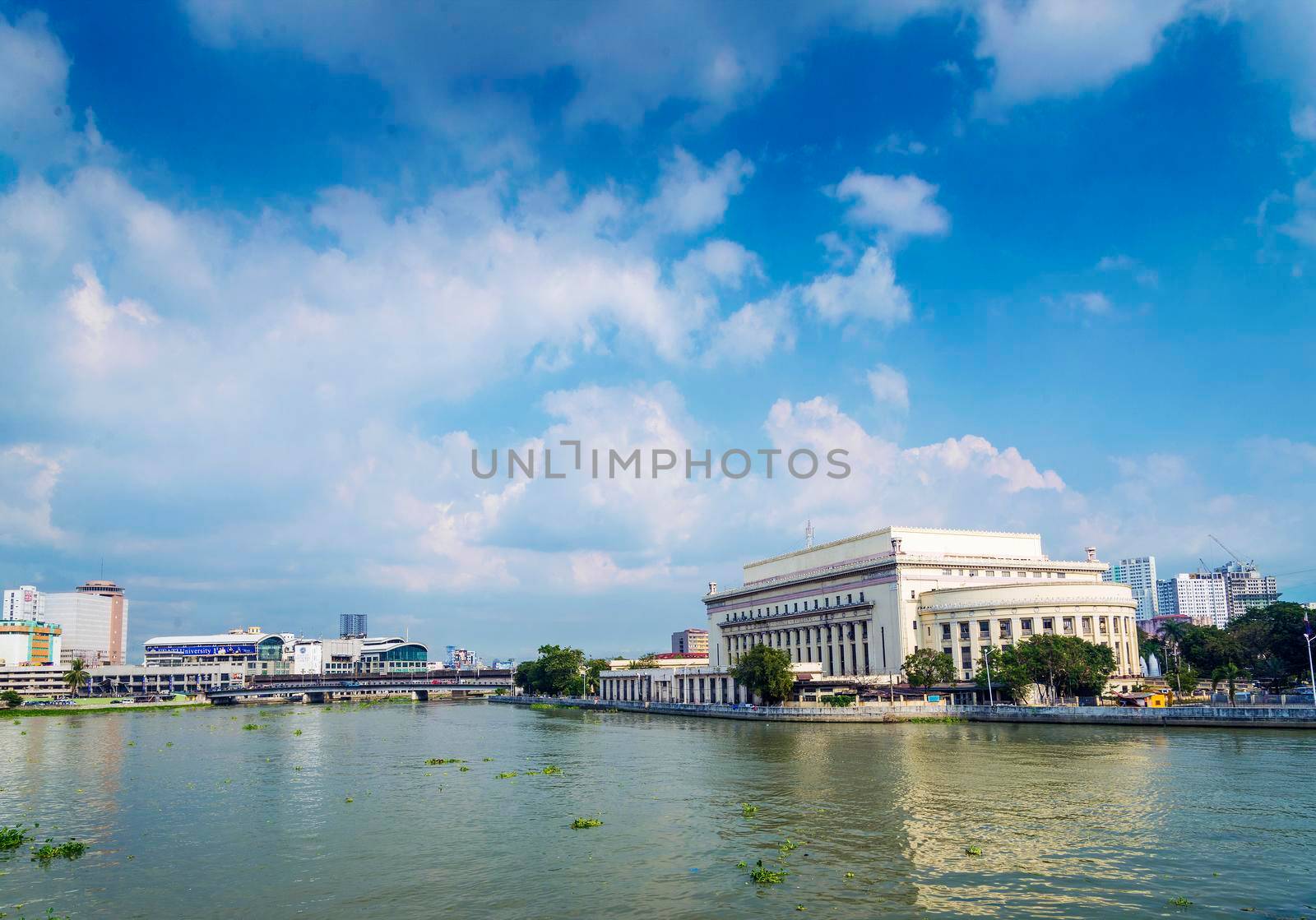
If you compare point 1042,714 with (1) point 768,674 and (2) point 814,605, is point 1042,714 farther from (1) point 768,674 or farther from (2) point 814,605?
(2) point 814,605

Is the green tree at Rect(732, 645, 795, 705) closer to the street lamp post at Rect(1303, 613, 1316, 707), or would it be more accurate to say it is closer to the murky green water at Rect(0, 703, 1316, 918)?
the murky green water at Rect(0, 703, 1316, 918)

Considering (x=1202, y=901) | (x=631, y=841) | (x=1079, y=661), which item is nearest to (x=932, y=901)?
(x=1202, y=901)

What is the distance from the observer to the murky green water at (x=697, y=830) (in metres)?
34.1

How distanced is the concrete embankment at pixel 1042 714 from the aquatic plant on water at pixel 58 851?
3473 inches

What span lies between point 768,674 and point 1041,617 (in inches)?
1682

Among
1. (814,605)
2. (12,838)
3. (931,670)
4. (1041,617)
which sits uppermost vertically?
(814,605)

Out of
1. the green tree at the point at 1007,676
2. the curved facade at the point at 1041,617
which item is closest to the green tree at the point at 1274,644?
the curved facade at the point at 1041,617

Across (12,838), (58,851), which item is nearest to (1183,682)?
(58,851)

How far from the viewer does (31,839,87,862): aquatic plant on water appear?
41875 millimetres

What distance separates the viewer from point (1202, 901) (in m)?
32.3

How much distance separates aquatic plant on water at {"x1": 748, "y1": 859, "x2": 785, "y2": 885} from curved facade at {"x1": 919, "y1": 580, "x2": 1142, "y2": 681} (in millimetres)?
109248

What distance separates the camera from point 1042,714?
106250mm

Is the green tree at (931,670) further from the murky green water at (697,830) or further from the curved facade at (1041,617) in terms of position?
the murky green water at (697,830)

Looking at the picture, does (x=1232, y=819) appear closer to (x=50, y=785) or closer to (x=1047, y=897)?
(x=1047, y=897)
